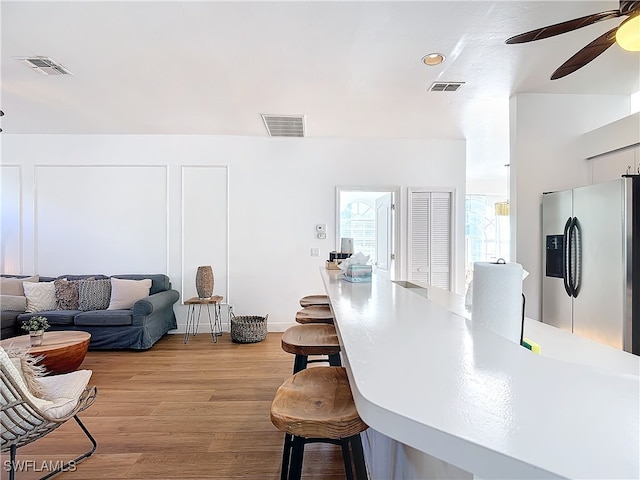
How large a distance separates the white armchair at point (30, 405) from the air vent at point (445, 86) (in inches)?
140

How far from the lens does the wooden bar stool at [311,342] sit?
5.58 feet

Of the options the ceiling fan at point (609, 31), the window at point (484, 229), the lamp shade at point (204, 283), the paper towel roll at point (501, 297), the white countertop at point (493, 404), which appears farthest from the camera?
the window at point (484, 229)

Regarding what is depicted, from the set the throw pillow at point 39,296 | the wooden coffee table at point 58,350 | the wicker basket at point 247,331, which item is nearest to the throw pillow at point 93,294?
the throw pillow at point 39,296

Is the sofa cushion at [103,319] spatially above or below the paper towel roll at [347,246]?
below

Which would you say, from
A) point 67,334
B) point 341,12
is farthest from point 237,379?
point 341,12

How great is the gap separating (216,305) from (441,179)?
12.0 feet

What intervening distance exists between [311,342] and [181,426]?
135 cm

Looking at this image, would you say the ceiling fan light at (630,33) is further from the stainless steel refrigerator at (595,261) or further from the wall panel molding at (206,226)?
the wall panel molding at (206,226)

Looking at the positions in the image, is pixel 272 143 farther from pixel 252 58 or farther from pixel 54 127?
pixel 54 127

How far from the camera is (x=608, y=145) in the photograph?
3.18 meters

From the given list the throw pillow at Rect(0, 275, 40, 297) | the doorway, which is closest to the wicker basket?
the doorway

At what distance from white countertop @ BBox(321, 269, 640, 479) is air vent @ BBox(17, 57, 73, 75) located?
344 cm

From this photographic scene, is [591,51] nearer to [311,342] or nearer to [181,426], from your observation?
[311,342]

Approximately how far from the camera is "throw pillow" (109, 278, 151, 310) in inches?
164
